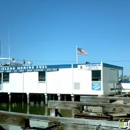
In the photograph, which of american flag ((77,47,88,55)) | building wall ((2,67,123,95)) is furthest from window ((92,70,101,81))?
american flag ((77,47,88,55))

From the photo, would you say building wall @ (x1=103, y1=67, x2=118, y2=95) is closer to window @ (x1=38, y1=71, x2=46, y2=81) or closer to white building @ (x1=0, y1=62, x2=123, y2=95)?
white building @ (x1=0, y1=62, x2=123, y2=95)

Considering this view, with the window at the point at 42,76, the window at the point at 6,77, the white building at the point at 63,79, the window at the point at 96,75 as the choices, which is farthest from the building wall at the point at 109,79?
the window at the point at 6,77

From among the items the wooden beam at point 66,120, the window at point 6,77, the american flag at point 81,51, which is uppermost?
the american flag at point 81,51

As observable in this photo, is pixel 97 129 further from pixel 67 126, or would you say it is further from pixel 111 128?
pixel 67 126

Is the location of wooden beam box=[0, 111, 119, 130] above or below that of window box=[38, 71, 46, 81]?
below

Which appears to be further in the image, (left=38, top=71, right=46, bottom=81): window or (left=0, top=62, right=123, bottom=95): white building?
(left=38, top=71, right=46, bottom=81): window

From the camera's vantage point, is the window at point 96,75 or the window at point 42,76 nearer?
the window at point 96,75

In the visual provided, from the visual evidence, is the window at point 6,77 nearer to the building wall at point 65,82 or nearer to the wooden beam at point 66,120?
the building wall at point 65,82

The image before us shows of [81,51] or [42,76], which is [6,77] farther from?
[81,51]

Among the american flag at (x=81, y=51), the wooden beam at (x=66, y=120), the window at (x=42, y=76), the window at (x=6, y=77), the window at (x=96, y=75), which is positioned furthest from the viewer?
the american flag at (x=81, y=51)

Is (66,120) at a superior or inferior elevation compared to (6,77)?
inferior

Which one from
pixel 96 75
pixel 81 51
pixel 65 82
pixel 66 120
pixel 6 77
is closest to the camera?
pixel 66 120

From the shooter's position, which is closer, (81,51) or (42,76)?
(42,76)

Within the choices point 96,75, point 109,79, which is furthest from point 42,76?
point 109,79
